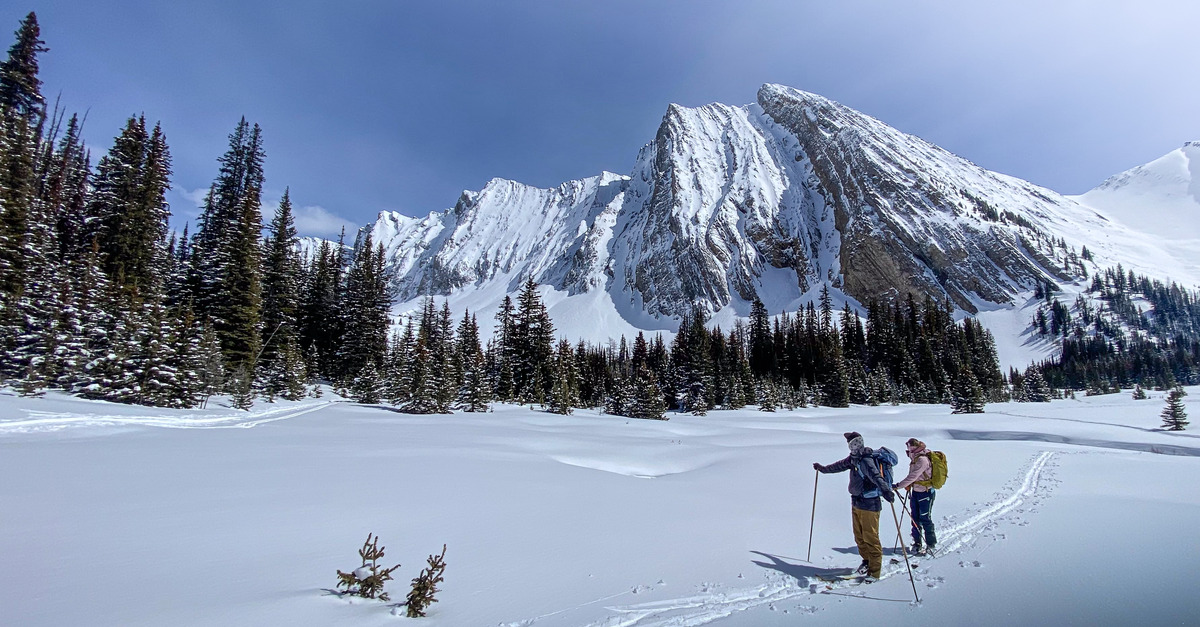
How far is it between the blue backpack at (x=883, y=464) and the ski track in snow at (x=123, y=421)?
15.4 metres

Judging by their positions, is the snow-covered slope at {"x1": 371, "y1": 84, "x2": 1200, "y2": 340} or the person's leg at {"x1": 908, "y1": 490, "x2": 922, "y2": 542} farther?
the snow-covered slope at {"x1": 371, "y1": 84, "x2": 1200, "y2": 340}

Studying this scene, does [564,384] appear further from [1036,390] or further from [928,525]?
[1036,390]

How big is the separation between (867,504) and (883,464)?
617mm

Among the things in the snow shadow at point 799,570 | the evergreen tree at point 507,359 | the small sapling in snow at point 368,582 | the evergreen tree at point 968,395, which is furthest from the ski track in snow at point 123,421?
the evergreen tree at point 968,395

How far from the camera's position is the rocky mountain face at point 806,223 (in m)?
119

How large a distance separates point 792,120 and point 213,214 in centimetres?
18690

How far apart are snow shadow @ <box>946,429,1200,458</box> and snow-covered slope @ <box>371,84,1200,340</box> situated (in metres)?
113

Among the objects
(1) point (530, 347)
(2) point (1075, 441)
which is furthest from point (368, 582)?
(1) point (530, 347)

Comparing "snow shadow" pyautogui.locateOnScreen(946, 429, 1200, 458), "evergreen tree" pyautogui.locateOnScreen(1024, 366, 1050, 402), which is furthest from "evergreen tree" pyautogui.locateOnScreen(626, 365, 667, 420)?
"evergreen tree" pyautogui.locateOnScreen(1024, 366, 1050, 402)

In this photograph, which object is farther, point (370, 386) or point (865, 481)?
point (370, 386)

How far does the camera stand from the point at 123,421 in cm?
1217

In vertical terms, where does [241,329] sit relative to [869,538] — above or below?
above

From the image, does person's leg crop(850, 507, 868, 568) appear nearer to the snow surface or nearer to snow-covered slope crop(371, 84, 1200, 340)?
the snow surface

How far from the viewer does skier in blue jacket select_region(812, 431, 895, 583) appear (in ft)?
17.7
